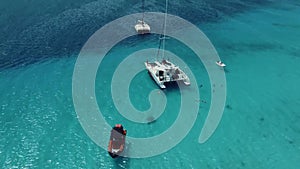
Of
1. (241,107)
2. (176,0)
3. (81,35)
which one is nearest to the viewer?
(241,107)

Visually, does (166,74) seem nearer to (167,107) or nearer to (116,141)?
(167,107)

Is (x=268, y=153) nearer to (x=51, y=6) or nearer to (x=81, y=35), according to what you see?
(x=81, y=35)

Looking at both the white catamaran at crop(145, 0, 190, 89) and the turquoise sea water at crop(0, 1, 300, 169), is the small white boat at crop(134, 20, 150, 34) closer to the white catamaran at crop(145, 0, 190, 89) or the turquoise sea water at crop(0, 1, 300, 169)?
the turquoise sea water at crop(0, 1, 300, 169)

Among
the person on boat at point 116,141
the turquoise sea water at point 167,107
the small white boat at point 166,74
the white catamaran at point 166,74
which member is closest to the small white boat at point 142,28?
the turquoise sea water at point 167,107

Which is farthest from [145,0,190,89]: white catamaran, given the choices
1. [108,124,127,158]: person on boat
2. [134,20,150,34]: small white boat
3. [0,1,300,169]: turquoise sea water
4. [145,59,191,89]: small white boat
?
[134,20,150,34]: small white boat

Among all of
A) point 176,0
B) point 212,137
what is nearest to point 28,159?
point 212,137

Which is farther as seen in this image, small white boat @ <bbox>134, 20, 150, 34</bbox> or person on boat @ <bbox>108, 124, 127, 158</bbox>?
small white boat @ <bbox>134, 20, 150, 34</bbox>

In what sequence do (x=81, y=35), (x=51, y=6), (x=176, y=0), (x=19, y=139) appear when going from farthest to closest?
(x=176, y=0), (x=51, y=6), (x=81, y=35), (x=19, y=139)
